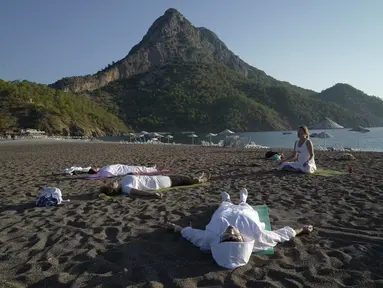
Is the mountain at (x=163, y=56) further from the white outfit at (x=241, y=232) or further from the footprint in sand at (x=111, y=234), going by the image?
the white outfit at (x=241, y=232)

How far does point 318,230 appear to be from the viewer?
13.8 ft

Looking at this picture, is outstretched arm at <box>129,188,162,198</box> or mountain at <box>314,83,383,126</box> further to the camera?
mountain at <box>314,83,383,126</box>

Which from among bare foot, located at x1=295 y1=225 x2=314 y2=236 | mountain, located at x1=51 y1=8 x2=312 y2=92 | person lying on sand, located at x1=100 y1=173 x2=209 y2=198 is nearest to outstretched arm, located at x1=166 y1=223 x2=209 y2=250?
bare foot, located at x1=295 y1=225 x2=314 y2=236

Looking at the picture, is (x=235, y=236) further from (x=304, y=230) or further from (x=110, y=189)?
(x=110, y=189)

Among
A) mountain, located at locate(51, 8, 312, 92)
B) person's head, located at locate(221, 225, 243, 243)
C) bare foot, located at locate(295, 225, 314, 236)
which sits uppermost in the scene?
mountain, located at locate(51, 8, 312, 92)

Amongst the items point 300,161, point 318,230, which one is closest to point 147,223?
point 318,230

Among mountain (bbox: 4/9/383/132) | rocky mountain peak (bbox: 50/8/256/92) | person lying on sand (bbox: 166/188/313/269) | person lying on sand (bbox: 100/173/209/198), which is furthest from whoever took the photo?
rocky mountain peak (bbox: 50/8/256/92)

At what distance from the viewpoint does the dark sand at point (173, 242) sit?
119 inches

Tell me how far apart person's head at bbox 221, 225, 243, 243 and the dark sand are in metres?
0.29

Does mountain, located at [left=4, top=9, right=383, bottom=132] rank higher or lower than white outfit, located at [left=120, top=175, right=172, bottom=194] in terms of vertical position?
higher

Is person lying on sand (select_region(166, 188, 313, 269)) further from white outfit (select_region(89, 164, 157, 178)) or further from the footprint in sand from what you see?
white outfit (select_region(89, 164, 157, 178))

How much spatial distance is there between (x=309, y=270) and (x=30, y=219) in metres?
4.14

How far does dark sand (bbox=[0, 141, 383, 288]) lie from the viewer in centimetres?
303

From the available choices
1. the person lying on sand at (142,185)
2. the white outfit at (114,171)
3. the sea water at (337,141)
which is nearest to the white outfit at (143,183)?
the person lying on sand at (142,185)
